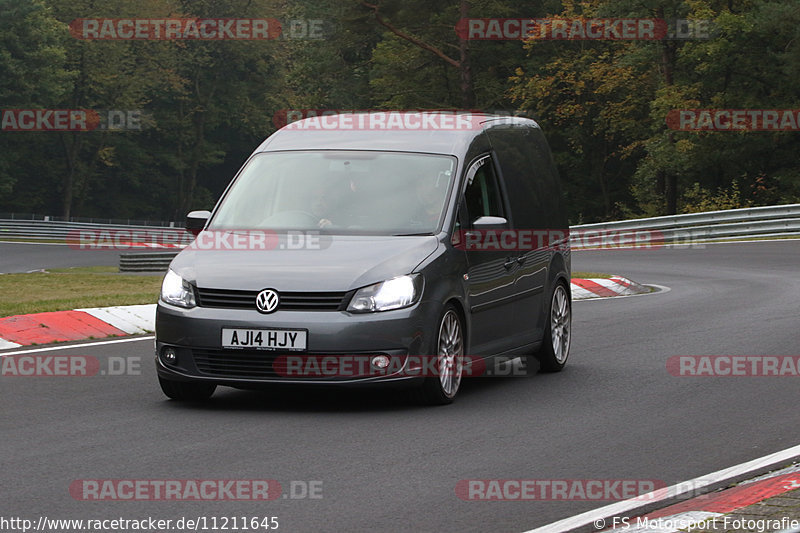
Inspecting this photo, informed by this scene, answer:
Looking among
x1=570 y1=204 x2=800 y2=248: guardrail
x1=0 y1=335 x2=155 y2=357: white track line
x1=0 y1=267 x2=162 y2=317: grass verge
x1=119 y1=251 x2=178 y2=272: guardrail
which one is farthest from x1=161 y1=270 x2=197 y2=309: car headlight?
x1=570 y1=204 x2=800 y2=248: guardrail

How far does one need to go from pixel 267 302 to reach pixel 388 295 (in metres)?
0.79

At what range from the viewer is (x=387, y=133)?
1070cm

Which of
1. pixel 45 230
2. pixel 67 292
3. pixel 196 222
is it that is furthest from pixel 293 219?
pixel 45 230

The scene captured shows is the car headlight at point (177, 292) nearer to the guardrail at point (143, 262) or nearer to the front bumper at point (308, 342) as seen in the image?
the front bumper at point (308, 342)

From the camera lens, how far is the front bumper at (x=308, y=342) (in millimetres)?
8812

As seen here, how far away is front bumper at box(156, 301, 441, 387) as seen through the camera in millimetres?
8812

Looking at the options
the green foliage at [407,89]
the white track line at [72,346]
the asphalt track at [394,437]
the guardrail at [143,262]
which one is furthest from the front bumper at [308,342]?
the green foliage at [407,89]

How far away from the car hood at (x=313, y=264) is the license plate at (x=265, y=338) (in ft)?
0.93

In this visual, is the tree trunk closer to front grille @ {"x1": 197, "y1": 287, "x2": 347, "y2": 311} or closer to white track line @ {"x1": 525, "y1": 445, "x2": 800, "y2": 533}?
front grille @ {"x1": 197, "y1": 287, "x2": 347, "y2": 311}

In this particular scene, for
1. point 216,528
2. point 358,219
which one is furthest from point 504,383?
point 216,528

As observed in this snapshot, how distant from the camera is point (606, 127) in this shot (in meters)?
57.2

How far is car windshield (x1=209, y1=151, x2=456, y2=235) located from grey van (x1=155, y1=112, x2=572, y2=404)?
12 mm

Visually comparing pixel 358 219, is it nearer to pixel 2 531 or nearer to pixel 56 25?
pixel 2 531

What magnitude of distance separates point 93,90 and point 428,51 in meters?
37.8
